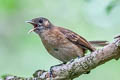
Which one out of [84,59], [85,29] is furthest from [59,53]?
[85,29]

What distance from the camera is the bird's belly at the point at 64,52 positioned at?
5715mm

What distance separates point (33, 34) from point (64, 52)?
310 centimetres

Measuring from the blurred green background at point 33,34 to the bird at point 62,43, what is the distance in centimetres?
101

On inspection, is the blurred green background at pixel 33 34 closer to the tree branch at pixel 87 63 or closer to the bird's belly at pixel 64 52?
the bird's belly at pixel 64 52

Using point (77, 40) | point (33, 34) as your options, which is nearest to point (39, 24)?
point (77, 40)

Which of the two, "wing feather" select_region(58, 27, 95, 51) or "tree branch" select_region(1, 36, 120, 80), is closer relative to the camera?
"tree branch" select_region(1, 36, 120, 80)

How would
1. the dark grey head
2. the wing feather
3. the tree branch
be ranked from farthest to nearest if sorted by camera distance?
the dark grey head
the wing feather
the tree branch

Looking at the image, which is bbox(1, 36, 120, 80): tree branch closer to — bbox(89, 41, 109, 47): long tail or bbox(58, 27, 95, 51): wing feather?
bbox(58, 27, 95, 51): wing feather

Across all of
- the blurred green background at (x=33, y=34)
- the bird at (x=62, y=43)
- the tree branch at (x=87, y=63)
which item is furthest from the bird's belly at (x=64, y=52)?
the blurred green background at (x=33, y=34)

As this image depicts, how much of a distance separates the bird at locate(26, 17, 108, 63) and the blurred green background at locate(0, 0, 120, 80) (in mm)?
1010

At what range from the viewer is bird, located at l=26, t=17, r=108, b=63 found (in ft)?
18.8

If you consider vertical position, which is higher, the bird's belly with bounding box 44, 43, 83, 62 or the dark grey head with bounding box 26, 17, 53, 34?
the dark grey head with bounding box 26, 17, 53, 34

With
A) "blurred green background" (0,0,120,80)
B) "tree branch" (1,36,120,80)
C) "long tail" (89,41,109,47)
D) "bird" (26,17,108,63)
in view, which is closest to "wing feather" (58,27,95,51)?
"bird" (26,17,108,63)

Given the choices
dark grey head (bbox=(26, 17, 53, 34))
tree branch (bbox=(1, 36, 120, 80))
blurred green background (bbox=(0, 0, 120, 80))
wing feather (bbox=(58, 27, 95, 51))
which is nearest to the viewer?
tree branch (bbox=(1, 36, 120, 80))
